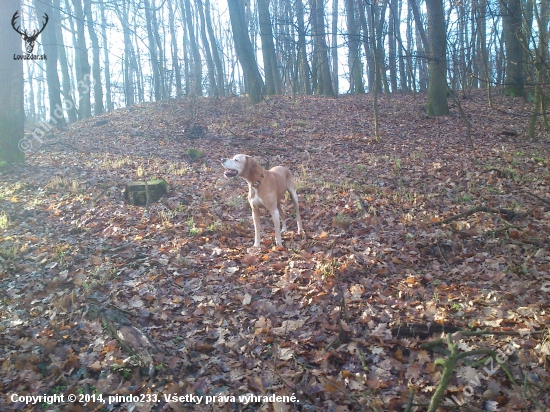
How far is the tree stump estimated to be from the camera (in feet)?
28.3

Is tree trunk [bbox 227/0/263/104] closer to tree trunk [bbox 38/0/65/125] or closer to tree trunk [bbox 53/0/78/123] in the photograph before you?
tree trunk [bbox 38/0/65/125]

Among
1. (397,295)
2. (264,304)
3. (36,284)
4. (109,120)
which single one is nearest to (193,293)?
(264,304)

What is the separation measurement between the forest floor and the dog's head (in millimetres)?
1370

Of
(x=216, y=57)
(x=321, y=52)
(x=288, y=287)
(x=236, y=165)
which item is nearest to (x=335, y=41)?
(x=321, y=52)

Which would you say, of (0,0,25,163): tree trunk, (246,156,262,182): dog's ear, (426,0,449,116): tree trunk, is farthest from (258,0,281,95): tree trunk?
(246,156,262,182): dog's ear

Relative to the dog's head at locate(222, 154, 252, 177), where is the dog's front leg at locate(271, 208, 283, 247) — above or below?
below

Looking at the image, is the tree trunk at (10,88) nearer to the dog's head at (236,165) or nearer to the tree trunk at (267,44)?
the dog's head at (236,165)

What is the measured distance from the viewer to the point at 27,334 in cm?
431

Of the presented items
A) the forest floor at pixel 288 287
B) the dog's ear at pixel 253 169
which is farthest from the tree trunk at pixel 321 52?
the dog's ear at pixel 253 169

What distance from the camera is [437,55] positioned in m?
13.8

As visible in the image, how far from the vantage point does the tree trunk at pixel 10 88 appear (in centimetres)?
1061

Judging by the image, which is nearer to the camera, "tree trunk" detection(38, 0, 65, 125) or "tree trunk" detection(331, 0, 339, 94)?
"tree trunk" detection(38, 0, 65, 125)

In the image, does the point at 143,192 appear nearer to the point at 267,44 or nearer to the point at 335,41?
the point at 267,44

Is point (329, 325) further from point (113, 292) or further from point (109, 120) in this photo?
point (109, 120)
